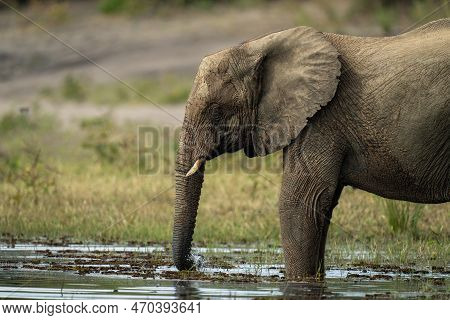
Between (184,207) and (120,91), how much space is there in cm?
1352

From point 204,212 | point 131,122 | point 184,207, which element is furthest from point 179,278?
point 131,122

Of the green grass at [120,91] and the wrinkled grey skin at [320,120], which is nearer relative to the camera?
the wrinkled grey skin at [320,120]

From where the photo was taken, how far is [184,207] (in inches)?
387

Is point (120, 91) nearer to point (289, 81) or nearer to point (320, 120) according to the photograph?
point (289, 81)

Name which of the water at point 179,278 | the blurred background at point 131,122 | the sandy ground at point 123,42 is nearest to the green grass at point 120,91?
the blurred background at point 131,122

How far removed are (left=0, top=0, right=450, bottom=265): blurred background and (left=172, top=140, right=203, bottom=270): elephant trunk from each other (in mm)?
2009

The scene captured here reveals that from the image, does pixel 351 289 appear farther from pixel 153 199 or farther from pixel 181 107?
pixel 181 107

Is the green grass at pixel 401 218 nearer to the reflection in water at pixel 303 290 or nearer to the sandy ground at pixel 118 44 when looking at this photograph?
the reflection in water at pixel 303 290

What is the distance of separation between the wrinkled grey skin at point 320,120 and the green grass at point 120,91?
11802 mm

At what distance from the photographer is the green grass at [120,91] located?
22125 mm

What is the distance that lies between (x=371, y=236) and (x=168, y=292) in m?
3.39

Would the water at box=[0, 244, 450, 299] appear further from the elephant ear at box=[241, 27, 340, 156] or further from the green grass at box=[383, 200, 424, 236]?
the green grass at box=[383, 200, 424, 236]

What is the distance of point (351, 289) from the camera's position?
358 inches

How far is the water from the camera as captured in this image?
349 inches
